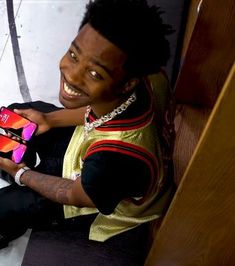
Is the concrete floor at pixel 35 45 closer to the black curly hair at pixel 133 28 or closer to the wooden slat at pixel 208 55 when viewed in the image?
the wooden slat at pixel 208 55

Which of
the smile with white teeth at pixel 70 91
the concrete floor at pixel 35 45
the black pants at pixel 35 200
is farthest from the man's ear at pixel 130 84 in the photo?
the concrete floor at pixel 35 45

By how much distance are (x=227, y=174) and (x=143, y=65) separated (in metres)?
0.31

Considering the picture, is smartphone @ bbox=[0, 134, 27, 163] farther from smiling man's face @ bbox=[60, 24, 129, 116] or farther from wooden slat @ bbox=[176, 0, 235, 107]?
wooden slat @ bbox=[176, 0, 235, 107]

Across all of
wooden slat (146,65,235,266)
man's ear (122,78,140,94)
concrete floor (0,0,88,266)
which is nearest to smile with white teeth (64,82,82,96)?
man's ear (122,78,140,94)

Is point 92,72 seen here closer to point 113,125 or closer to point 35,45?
Answer: point 113,125

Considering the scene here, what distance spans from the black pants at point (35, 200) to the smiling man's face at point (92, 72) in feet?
1.33

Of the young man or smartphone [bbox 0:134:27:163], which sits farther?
smartphone [bbox 0:134:27:163]

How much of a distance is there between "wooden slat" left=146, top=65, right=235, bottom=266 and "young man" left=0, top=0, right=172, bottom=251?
0.12m

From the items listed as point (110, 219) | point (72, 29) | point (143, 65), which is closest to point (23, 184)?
point (110, 219)

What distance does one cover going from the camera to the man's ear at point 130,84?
0.96 metres

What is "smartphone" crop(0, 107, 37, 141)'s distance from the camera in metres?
1.43

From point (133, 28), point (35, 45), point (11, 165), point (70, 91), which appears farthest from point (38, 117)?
point (35, 45)

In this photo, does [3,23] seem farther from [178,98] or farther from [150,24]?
[150,24]

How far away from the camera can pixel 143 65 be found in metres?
0.91
